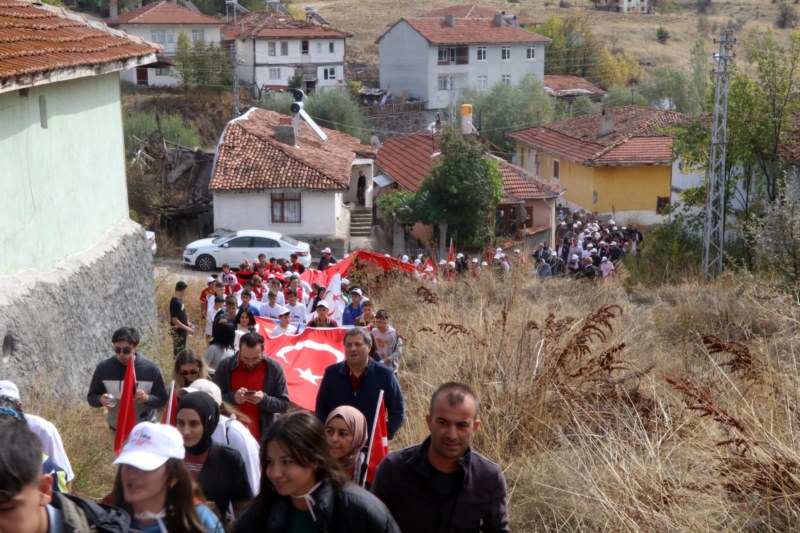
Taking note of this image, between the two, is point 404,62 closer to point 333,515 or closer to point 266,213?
point 266,213

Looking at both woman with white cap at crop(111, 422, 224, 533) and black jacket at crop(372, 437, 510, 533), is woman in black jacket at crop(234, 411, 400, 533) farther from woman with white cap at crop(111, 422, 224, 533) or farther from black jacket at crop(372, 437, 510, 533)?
black jacket at crop(372, 437, 510, 533)

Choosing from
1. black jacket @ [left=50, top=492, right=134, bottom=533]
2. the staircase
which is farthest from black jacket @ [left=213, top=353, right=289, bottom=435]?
the staircase

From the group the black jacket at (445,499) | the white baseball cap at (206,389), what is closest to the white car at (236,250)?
the white baseball cap at (206,389)

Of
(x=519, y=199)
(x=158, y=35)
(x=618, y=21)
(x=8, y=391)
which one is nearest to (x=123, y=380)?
(x=8, y=391)

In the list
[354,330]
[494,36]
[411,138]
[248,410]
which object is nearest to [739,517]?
[354,330]

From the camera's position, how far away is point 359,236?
3775 cm

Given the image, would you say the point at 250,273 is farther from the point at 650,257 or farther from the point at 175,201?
the point at 175,201

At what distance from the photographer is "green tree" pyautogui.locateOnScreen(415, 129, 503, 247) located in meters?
33.6

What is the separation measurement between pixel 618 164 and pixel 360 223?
11504mm

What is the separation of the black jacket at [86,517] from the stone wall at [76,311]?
588cm

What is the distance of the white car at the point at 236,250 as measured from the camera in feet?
101

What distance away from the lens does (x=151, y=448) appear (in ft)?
12.4

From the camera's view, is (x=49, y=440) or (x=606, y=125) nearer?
(x=49, y=440)

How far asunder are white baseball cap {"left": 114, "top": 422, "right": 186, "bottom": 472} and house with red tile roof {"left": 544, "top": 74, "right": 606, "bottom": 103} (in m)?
63.8
